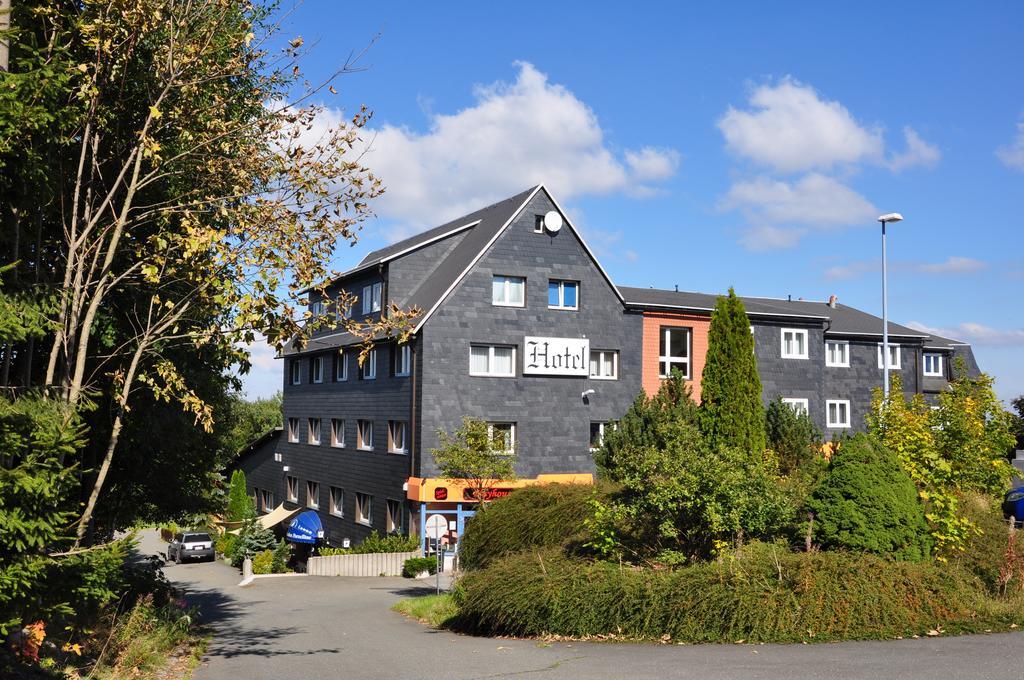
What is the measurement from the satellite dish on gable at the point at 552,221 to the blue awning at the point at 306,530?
636 inches

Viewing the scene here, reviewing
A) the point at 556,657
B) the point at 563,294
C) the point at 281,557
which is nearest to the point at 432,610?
the point at 556,657

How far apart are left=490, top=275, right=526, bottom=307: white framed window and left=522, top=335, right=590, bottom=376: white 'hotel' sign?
144 cm

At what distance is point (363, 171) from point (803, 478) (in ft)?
43.7

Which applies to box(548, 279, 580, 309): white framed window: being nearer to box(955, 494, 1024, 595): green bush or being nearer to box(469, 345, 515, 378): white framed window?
box(469, 345, 515, 378): white framed window

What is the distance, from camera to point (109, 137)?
1336cm

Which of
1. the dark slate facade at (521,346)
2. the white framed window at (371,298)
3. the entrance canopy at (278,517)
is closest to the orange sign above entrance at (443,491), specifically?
the dark slate facade at (521,346)

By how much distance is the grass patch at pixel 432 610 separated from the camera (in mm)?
19672

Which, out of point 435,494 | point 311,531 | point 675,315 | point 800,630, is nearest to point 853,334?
point 675,315

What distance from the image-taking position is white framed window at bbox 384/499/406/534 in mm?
34375

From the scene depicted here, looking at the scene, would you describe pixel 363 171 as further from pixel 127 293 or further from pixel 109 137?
pixel 127 293

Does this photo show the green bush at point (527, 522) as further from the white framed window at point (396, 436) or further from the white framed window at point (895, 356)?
the white framed window at point (895, 356)

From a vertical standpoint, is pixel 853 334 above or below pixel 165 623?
above

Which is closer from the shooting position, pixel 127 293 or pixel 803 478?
pixel 127 293

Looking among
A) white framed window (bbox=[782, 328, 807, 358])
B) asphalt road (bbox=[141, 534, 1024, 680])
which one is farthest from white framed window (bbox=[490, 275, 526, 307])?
asphalt road (bbox=[141, 534, 1024, 680])
